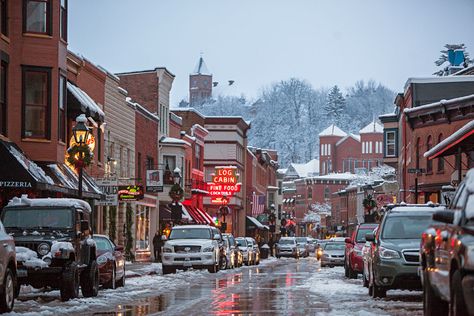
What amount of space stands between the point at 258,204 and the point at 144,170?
5521 cm

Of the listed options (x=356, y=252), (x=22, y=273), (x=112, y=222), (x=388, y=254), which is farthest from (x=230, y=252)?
(x=22, y=273)

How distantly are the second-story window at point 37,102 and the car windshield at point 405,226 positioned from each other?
1498cm

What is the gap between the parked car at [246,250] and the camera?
58.9m

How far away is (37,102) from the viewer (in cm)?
3450

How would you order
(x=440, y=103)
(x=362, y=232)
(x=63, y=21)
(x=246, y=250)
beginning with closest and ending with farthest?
(x=362, y=232) → (x=63, y=21) → (x=246, y=250) → (x=440, y=103)

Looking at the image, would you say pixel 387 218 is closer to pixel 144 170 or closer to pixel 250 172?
pixel 144 170

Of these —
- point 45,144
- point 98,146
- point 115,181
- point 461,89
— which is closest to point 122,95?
point 98,146

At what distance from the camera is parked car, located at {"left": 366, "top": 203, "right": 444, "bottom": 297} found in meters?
21.6

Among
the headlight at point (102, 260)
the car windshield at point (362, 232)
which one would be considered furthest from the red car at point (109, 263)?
the car windshield at point (362, 232)

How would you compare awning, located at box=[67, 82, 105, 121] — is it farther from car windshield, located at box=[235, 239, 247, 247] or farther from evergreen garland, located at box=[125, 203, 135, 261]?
car windshield, located at box=[235, 239, 247, 247]

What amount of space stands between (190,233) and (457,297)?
3093cm

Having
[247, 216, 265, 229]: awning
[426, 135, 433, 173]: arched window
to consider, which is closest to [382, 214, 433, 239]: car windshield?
[426, 135, 433, 173]: arched window

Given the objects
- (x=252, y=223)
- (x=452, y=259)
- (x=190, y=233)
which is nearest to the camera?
(x=452, y=259)

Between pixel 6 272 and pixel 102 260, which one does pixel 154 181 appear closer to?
pixel 102 260
